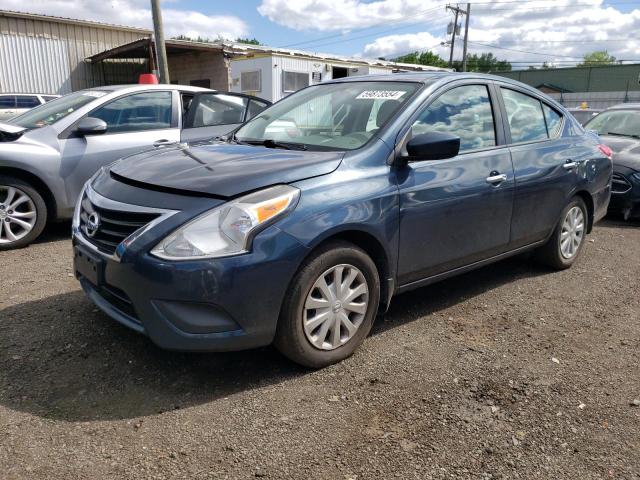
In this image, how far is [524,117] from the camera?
172 inches

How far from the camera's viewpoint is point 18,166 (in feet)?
16.5

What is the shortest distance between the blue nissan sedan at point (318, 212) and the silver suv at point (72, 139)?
6.08ft

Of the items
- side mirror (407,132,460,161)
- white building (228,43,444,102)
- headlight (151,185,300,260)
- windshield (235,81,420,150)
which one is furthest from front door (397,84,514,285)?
white building (228,43,444,102)

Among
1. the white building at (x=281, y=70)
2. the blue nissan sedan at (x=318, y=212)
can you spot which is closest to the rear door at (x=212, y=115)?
the blue nissan sedan at (x=318, y=212)

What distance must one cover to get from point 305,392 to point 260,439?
0.45m

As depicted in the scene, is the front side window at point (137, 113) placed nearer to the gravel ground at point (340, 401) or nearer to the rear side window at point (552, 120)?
the gravel ground at point (340, 401)

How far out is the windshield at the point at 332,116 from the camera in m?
3.41

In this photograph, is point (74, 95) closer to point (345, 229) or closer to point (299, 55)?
point (345, 229)

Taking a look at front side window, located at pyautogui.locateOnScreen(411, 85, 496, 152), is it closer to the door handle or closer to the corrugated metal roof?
the door handle

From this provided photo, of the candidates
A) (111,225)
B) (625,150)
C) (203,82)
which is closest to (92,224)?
(111,225)

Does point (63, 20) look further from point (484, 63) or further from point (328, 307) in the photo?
point (484, 63)

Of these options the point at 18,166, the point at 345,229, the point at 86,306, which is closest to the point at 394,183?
the point at 345,229

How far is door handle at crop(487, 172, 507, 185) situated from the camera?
12.5 ft

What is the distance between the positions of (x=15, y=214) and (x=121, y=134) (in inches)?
51.7
